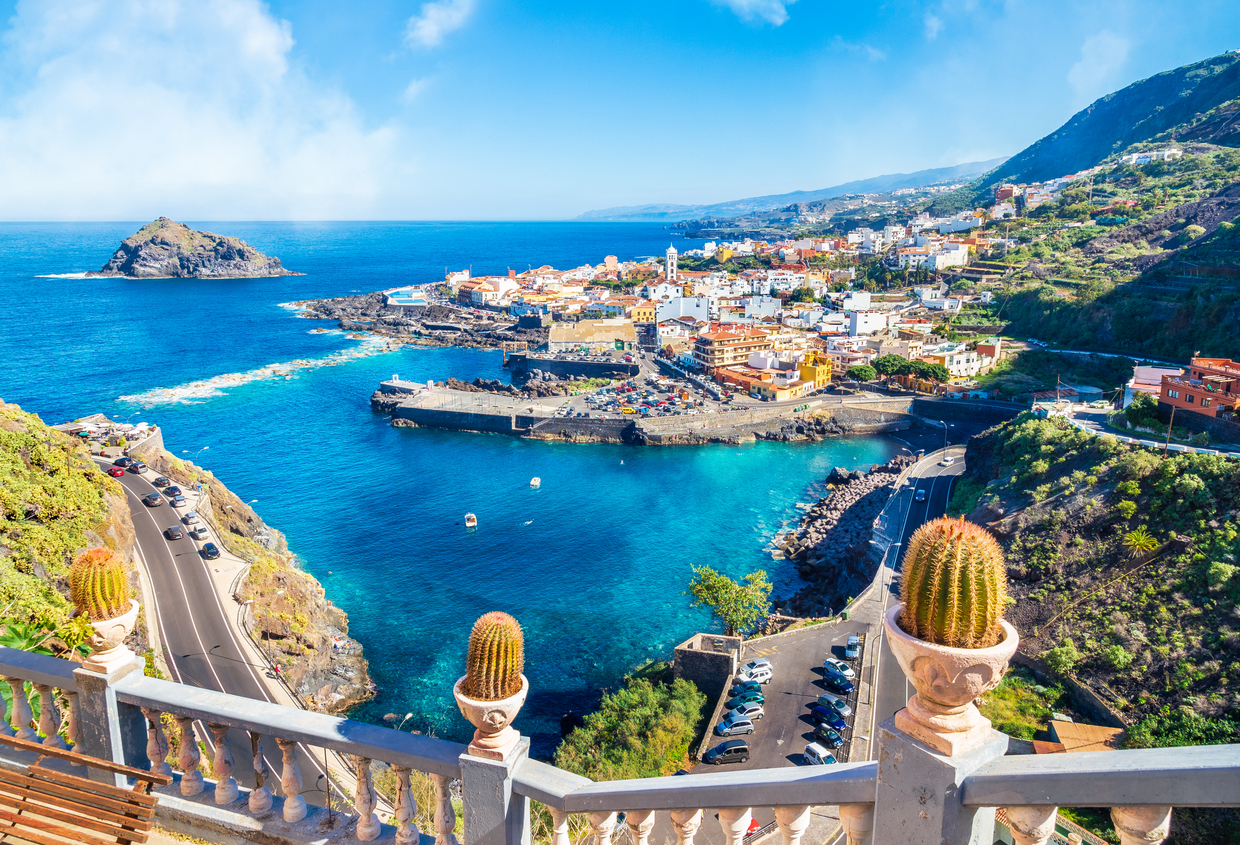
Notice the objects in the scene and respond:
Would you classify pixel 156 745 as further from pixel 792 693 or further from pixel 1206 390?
pixel 1206 390

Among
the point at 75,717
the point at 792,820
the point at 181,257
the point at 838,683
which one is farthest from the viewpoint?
the point at 181,257

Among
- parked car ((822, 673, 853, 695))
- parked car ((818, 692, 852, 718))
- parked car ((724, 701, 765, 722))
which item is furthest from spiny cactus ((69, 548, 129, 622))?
parked car ((822, 673, 853, 695))

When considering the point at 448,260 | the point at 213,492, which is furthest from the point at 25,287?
the point at 213,492

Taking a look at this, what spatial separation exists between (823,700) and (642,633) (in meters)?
6.17

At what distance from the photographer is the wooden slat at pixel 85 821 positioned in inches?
114

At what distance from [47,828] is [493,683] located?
2.11 meters

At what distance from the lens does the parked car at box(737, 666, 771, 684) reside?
13594mm

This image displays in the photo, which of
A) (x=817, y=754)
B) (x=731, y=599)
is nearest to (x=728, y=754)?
(x=817, y=754)

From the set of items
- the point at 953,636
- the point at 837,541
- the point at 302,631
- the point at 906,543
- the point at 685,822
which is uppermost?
the point at 953,636

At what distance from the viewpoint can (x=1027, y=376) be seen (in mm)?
36438

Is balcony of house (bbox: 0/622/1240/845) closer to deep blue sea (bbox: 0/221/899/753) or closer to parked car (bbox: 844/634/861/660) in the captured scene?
deep blue sea (bbox: 0/221/899/753)

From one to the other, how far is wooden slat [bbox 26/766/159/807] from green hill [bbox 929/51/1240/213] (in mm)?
89766

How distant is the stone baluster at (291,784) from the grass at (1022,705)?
12.0m

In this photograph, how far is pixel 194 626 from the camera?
48.4ft
